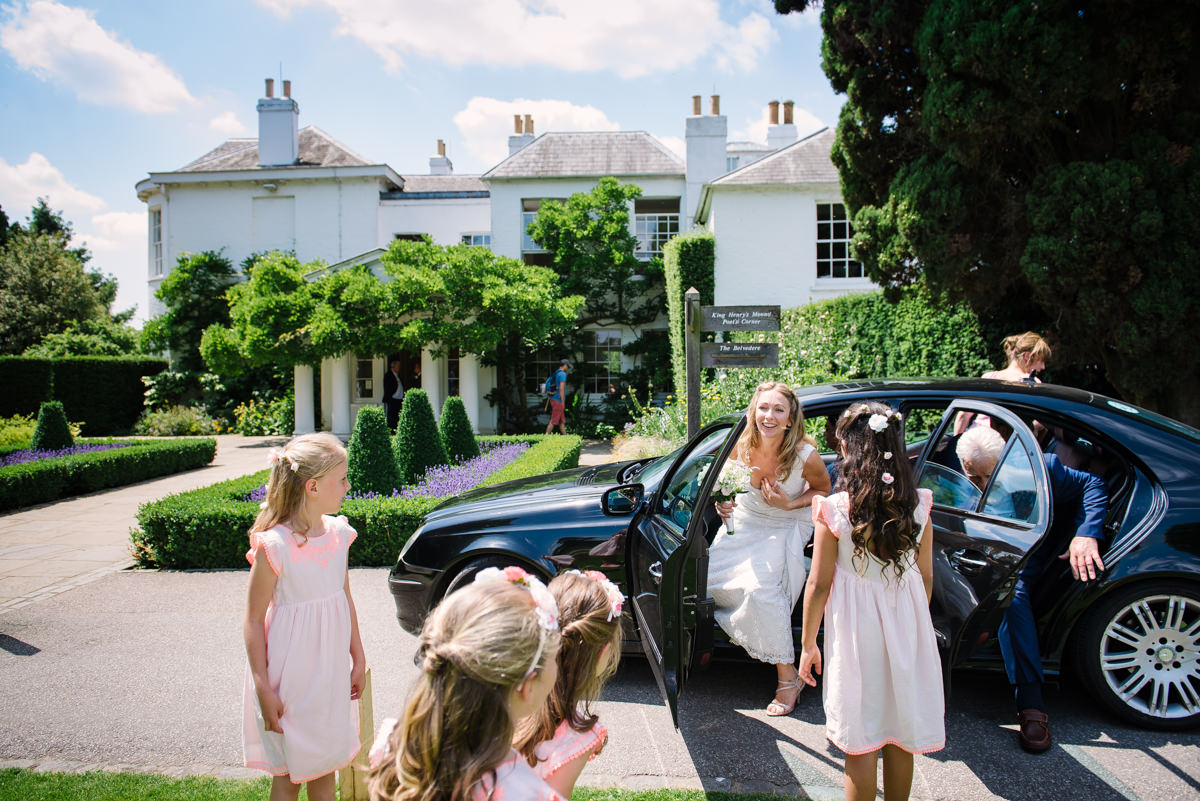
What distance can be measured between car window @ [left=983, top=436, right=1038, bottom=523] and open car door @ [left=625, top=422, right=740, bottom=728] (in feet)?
4.40

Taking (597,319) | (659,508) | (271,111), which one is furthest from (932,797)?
(271,111)

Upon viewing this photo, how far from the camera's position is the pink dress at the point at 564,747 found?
1.86 m

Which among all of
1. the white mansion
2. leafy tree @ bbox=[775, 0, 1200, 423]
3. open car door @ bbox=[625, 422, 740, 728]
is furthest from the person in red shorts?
open car door @ bbox=[625, 422, 740, 728]

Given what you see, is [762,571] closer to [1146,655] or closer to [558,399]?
[1146,655]

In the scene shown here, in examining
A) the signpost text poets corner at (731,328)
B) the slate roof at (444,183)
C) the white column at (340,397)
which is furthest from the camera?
the slate roof at (444,183)

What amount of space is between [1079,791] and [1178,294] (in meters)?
5.77

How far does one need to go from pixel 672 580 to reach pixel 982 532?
5.19 feet

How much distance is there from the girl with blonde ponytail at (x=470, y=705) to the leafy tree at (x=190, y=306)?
22413 mm

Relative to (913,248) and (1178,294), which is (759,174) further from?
(1178,294)

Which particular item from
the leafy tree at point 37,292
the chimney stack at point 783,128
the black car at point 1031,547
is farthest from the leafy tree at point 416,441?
the leafy tree at point 37,292

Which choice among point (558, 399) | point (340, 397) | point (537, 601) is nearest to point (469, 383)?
point (558, 399)

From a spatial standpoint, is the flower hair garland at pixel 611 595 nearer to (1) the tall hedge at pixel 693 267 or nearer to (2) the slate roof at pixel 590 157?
(1) the tall hedge at pixel 693 267

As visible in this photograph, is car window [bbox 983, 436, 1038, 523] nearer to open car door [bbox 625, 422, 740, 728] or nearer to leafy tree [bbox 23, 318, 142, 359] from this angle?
open car door [bbox 625, 422, 740, 728]

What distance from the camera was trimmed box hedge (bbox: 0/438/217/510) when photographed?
10.2 meters
